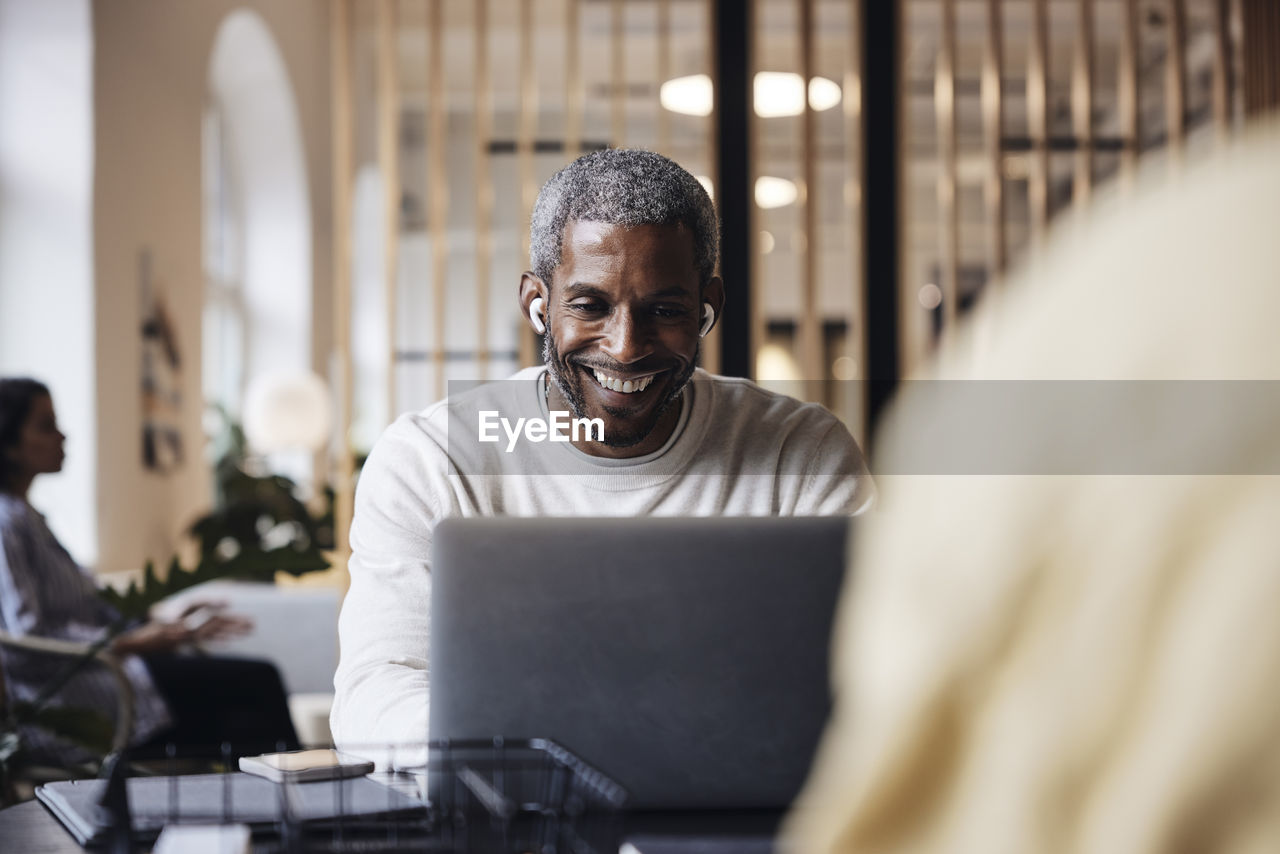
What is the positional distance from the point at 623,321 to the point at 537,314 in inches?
7.3

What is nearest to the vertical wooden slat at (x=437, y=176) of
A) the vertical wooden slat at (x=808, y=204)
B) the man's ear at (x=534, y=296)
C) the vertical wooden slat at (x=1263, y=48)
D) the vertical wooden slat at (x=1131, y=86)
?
the vertical wooden slat at (x=808, y=204)

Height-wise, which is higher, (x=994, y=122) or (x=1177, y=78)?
(x=1177, y=78)

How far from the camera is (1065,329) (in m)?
0.31

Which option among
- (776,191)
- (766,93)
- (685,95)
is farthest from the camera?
(776,191)

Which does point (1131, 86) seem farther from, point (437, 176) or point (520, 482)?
point (520, 482)

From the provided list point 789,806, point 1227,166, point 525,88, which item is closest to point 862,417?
point 525,88

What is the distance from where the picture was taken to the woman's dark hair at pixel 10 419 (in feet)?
10.5

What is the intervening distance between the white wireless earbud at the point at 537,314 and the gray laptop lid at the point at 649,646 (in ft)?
1.93

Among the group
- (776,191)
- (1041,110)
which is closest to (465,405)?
(1041,110)

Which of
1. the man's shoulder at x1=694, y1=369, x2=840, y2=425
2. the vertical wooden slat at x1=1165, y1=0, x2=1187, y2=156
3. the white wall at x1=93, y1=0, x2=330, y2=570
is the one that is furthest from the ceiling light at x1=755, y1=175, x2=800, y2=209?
the man's shoulder at x1=694, y1=369, x2=840, y2=425

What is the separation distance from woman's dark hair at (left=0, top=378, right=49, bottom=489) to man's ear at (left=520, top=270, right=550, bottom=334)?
2258mm

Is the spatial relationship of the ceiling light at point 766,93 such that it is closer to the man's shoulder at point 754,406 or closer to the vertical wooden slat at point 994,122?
the vertical wooden slat at point 994,122

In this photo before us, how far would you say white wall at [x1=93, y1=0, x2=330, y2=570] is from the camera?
483 cm

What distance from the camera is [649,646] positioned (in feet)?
2.91
